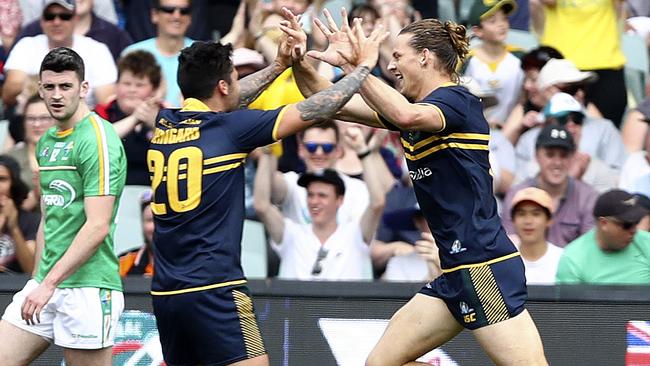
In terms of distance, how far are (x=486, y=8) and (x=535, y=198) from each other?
8.37ft

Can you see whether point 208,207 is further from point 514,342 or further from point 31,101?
point 31,101

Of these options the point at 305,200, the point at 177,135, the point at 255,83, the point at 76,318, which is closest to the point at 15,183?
the point at 305,200

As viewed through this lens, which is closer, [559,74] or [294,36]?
[294,36]

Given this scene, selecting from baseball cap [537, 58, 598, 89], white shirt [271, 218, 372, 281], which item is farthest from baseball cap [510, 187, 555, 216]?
baseball cap [537, 58, 598, 89]

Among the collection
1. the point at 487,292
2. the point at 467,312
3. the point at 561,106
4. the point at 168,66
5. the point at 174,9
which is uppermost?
the point at 174,9

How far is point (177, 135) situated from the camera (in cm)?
664

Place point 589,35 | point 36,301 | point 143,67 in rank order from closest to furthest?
point 36,301
point 143,67
point 589,35

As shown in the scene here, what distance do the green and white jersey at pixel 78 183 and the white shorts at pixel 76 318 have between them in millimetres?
59

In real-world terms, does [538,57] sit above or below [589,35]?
below

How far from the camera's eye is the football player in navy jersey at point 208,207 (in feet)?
21.6

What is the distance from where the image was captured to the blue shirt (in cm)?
1067

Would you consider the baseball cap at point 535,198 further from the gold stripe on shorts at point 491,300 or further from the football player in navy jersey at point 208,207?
the football player in navy jersey at point 208,207

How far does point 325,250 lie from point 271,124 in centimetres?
300

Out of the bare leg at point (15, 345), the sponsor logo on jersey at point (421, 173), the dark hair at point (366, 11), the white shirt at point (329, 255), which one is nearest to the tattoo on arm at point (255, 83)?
the sponsor logo on jersey at point (421, 173)
